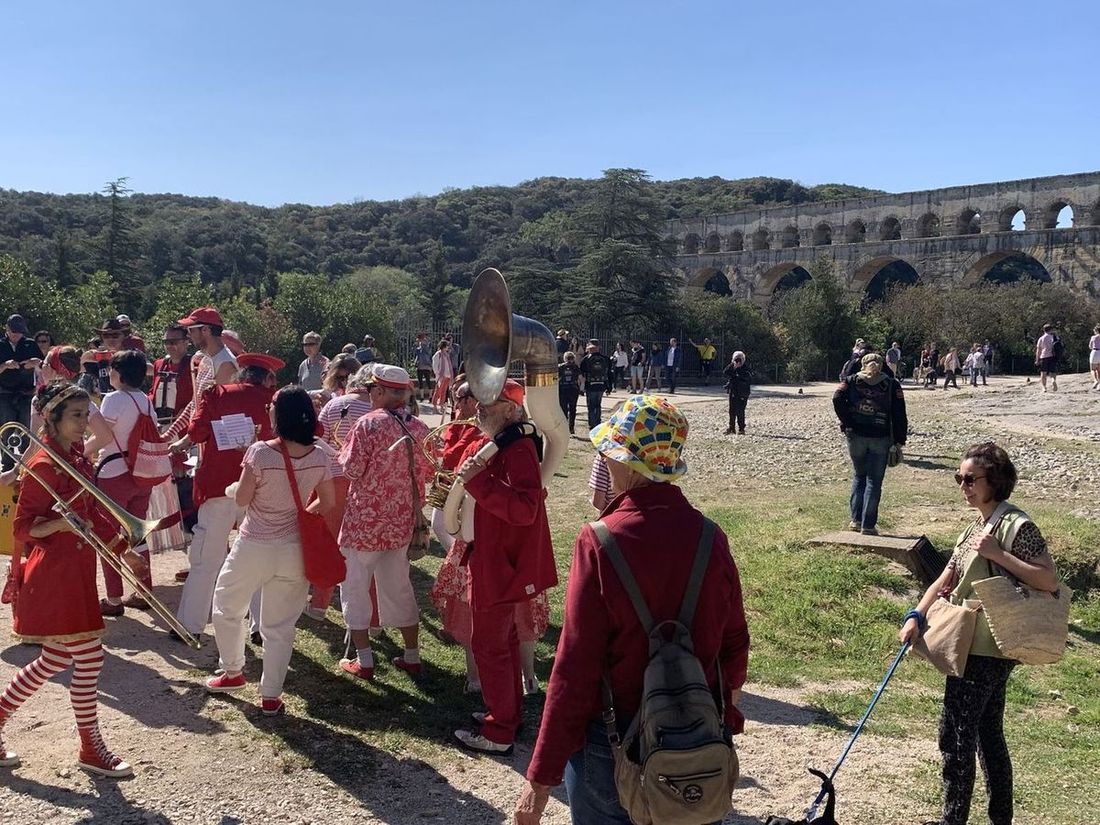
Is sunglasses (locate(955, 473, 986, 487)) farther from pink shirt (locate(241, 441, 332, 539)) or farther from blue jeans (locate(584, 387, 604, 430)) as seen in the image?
blue jeans (locate(584, 387, 604, 430))

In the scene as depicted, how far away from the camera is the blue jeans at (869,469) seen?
8383 millimetres

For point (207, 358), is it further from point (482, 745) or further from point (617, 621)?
point (617, 621)

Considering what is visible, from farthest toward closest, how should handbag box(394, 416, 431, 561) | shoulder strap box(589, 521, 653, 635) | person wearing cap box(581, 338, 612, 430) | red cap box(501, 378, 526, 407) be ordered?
person wearing cap box(581, 338, 612, 430), handbag box(394, 416, 431, 561), red cap box(501, 378, 526, 407), shoulder strap box(589, 521, 653, 635)

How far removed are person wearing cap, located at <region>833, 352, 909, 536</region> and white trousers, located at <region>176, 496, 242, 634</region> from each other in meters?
5.47

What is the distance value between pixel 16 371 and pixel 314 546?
25.3ft

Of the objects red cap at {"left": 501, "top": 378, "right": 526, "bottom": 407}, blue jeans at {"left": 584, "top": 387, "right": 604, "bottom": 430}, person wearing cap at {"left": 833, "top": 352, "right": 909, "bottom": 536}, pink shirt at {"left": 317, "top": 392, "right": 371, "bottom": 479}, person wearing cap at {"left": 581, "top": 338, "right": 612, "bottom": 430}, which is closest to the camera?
red cap at {"left": 501, "top": 378, "right": 526, "bottom": 407}

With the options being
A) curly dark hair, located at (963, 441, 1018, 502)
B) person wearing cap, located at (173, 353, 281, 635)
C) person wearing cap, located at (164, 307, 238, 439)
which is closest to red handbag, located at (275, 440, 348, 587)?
person wearing cap, located at (173, 353, 281, 635)

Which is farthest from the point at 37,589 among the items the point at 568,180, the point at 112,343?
the point at 568,180

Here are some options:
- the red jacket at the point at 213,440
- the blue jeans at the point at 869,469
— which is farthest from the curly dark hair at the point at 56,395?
the blue jeans at the point at 869,469

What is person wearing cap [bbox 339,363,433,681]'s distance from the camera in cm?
509

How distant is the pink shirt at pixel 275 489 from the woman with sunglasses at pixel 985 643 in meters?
2.91

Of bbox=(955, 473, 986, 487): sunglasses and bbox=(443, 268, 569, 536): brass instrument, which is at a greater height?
bbox=(443, 268, 569, 536): brass instrument

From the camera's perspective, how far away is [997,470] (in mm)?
3650

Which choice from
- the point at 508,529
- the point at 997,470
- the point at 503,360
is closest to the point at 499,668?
the point at 508,529
